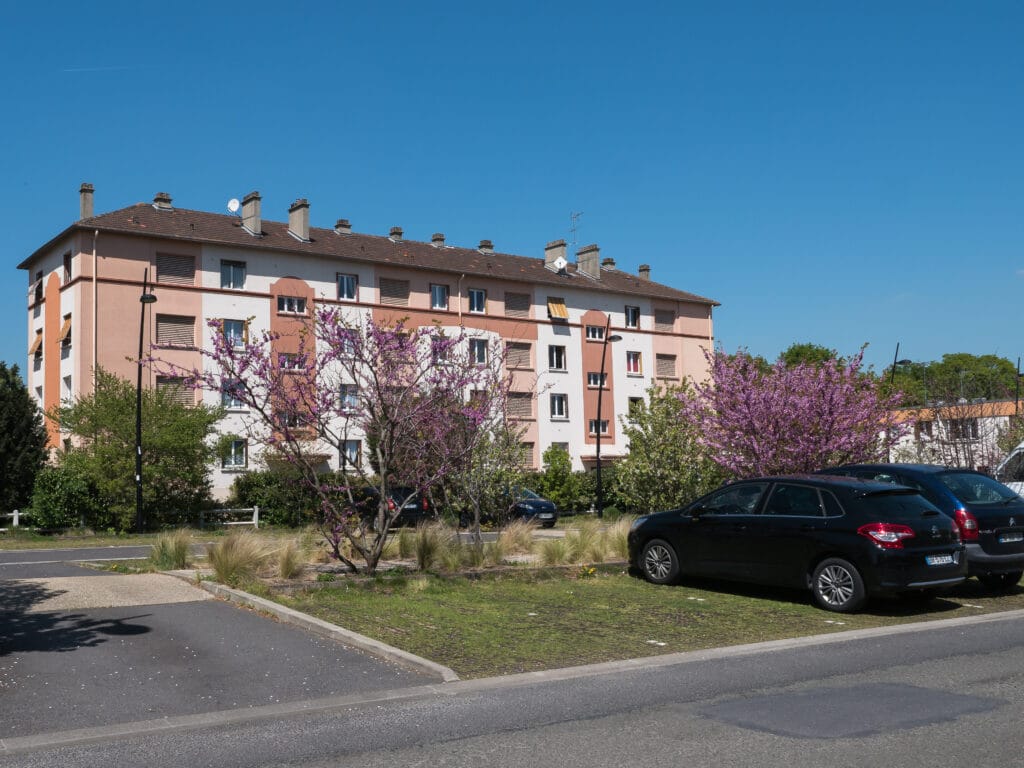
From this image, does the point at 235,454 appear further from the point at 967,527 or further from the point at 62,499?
the point at 967,527

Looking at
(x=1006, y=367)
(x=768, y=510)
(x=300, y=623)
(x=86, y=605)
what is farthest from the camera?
(x=1006, y=367)

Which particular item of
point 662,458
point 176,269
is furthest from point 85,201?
point 662,458

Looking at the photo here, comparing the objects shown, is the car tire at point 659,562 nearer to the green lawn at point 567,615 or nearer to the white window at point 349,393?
the green lawn at point 567,615

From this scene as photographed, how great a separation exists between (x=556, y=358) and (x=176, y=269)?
64.0 ft

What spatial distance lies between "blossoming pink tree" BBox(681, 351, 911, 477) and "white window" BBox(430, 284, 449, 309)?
28994 millimetres

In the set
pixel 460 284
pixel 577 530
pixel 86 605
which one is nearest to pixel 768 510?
pixel 577 530

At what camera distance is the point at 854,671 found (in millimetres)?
8180

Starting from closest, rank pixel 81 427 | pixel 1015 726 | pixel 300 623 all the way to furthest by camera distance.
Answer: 1. pixel 1015 726
2. pixel 300 623
3. pixel 81 427

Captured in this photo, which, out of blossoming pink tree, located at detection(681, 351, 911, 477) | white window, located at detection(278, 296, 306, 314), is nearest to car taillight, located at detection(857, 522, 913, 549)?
blossoming pink tree, located at detection(681, 351, 911, 477)

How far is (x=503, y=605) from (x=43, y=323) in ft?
123

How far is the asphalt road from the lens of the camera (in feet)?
18.6

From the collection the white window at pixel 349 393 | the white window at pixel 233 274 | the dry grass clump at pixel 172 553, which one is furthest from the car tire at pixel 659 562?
the white window at pixel 233 274

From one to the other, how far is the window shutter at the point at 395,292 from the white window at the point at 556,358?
335 inches

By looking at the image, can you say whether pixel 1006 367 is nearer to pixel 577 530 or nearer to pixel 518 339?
pixel 518 339
